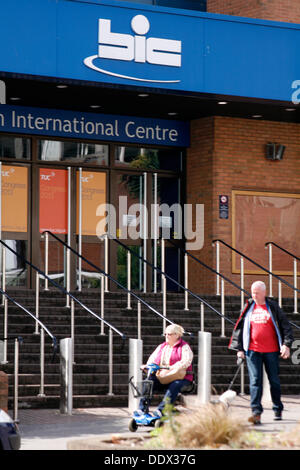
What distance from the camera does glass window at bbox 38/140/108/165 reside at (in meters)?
20.2

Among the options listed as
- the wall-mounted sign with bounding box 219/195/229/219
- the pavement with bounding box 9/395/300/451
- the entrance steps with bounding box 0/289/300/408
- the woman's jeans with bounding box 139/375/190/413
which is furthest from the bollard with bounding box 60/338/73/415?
the wall-mounted sign with bounding box 219/195/229/219

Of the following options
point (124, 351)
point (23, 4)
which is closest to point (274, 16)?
point (23, 4)

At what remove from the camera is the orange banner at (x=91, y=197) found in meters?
20.4

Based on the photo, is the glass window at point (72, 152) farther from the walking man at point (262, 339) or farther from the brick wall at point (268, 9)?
the walking man at point (262, 339)

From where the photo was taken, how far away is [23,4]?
17281 millimetres

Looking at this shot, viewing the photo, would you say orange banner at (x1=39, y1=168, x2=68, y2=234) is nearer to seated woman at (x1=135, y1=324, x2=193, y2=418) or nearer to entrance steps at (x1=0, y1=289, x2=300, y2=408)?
entrance steps at (x1=0, y1=289, x2=300, y2=408)

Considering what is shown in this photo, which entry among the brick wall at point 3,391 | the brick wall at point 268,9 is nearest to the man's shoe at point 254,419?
the brick wall at point 3,391

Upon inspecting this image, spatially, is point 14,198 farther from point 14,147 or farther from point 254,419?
point 254,419

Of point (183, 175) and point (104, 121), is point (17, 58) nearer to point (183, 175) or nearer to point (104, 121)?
point (104, 121)

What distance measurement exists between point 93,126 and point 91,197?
138 centimetres

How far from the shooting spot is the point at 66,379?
13.6m

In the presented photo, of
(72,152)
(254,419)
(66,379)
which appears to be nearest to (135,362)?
(66,379)

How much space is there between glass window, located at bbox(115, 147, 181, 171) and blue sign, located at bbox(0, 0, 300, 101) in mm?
2934
